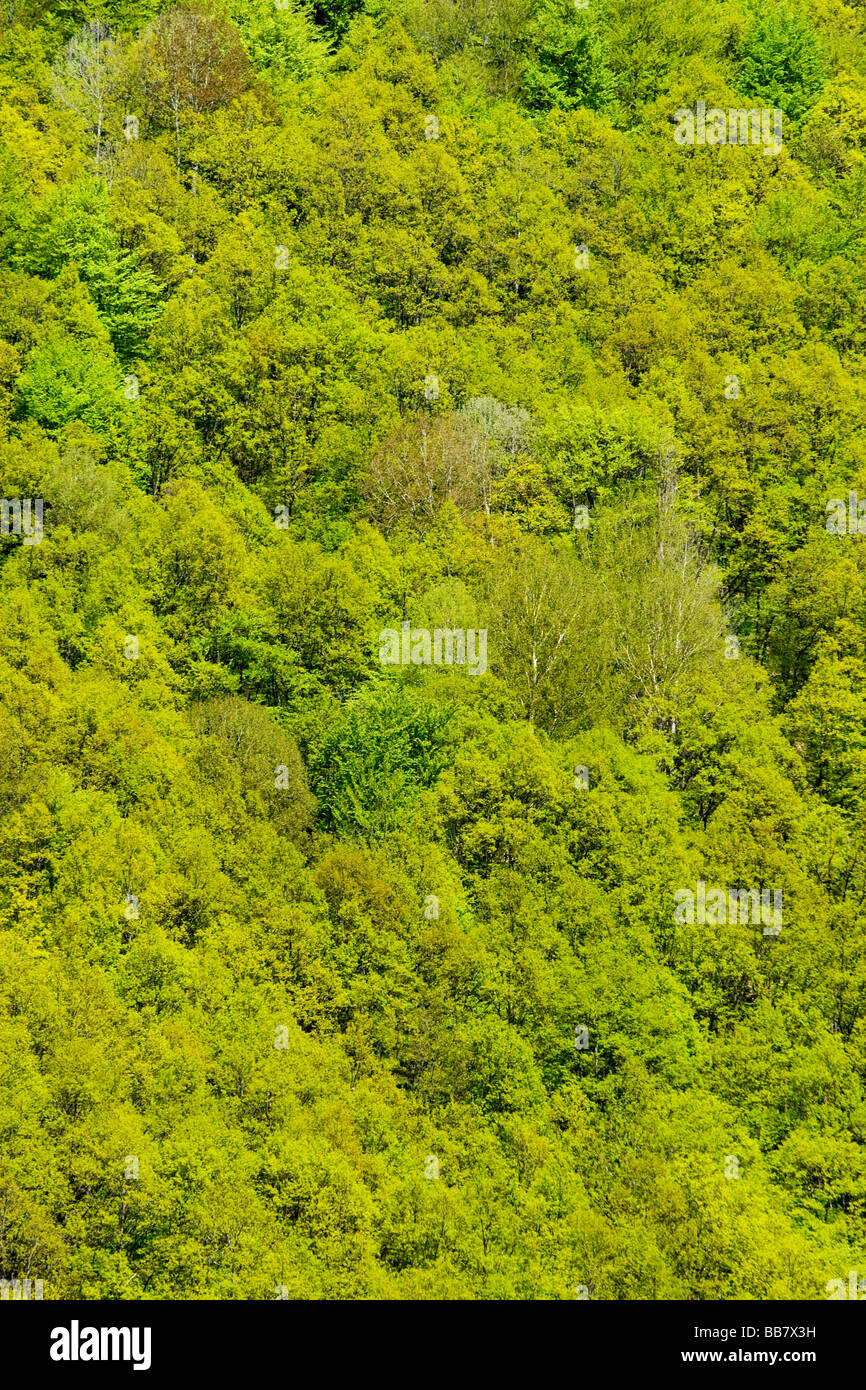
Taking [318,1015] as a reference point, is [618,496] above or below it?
above

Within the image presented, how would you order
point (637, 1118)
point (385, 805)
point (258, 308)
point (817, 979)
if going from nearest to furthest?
point (637, 1118), point (817, 979), point (385, 805), point (258, 308)

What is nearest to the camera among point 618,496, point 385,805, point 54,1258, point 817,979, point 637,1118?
point 54,1258

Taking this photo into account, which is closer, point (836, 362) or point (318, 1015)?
point (318, 1015)

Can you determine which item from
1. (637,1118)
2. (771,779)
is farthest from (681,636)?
(637,1118)

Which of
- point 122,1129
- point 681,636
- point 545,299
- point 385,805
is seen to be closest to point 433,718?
point 385,805

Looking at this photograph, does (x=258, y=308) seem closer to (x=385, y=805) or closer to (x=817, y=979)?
(x=385, y=805)

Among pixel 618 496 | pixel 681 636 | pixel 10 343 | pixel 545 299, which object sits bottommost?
pixel 681 636
